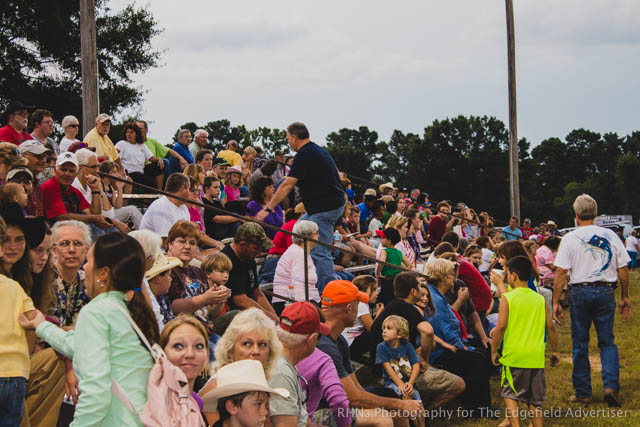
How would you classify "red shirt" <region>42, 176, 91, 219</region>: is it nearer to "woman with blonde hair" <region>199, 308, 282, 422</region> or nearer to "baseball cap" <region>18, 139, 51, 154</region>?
"baseball cap" <region>18, 139, 51, 154</region>

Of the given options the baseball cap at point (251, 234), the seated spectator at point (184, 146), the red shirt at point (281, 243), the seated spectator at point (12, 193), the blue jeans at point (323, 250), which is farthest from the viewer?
the seated spectator at point (184, 146)

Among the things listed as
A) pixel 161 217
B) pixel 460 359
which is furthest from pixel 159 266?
pixel 460 359

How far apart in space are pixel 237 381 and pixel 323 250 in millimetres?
4489

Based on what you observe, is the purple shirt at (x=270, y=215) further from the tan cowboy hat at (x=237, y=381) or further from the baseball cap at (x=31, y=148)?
the tan cowboy hat at (x=237, y=381)

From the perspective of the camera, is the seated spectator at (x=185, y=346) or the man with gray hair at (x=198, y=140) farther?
the man with gray hair at (x=198, y=140)

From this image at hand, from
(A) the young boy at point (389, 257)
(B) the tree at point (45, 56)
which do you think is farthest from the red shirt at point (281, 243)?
(B) the tree at point (45, 56)

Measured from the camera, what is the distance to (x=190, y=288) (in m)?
5.62

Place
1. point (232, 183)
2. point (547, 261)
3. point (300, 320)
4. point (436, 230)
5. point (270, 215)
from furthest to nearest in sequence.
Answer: point (547, 261), point (436, 230), point (232, 183), point (270, 215), point (300, 320)

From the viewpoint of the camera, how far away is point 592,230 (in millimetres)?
8539

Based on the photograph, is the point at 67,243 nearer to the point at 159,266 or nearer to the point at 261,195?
the point at 159,266

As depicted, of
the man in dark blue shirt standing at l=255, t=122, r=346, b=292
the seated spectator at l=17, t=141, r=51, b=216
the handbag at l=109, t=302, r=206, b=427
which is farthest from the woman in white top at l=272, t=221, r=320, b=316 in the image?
the handbag at l=109, t=302, r=206, b=427

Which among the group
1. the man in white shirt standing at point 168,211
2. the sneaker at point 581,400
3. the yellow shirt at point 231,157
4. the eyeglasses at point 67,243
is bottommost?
the sneaker at point 581,400

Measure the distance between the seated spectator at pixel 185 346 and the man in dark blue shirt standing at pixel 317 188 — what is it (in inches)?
175

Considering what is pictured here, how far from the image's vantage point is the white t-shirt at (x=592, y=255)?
841 centimetres
